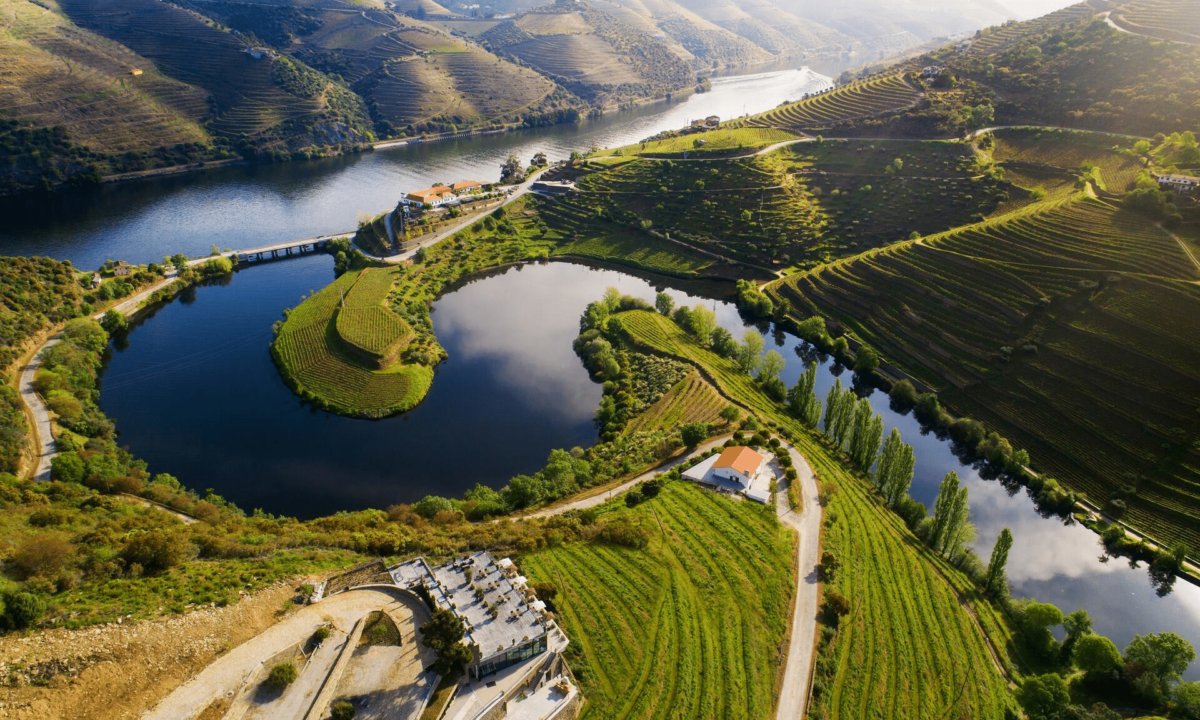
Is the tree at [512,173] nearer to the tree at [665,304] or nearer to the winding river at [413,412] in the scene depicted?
the winding river at [413,412]

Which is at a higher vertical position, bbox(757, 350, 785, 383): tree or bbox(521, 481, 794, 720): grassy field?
bbox(757, 350, 785, 383): tree

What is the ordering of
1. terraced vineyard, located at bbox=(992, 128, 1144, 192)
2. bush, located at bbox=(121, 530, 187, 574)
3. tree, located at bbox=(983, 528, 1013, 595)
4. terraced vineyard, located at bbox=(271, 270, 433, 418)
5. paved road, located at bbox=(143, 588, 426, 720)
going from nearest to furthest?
1. paved road, located at bbox=(143, 588, 426, 720)
2. bush, located at bbox=(121, 530, 187, 574)
3. tree, located at bbox=(983, 528, 1013, 595)
4. terraced vineyard, located at bbox=(271, 270, 433, 418)
5. terraced vineyard, located at bbox=(992, 128, 1144, 192)

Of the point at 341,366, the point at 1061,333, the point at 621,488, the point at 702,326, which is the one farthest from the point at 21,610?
the point at 1061,333

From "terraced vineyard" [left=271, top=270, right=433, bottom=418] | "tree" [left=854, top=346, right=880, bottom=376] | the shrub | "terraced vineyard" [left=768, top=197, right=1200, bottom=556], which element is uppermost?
"terraced vineyard" [left=768, top=197, right=1200, bottom=556]

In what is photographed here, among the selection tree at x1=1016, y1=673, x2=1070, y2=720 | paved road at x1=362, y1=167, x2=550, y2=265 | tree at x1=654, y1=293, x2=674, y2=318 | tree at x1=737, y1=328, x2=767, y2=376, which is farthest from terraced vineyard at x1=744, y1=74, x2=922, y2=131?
tree at x1=1016, y1=673, x2=1070, y2=720

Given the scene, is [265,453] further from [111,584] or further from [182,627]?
[182,627]

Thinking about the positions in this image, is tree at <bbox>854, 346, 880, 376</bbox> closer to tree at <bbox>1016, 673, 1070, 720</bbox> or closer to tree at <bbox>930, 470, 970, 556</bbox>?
tree at <bbox>930, 470, 970, 556</bbox>

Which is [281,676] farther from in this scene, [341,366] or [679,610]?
[341,366]

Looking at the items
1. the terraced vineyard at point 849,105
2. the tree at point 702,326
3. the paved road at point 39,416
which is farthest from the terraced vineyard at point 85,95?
the tree at point 702,326
